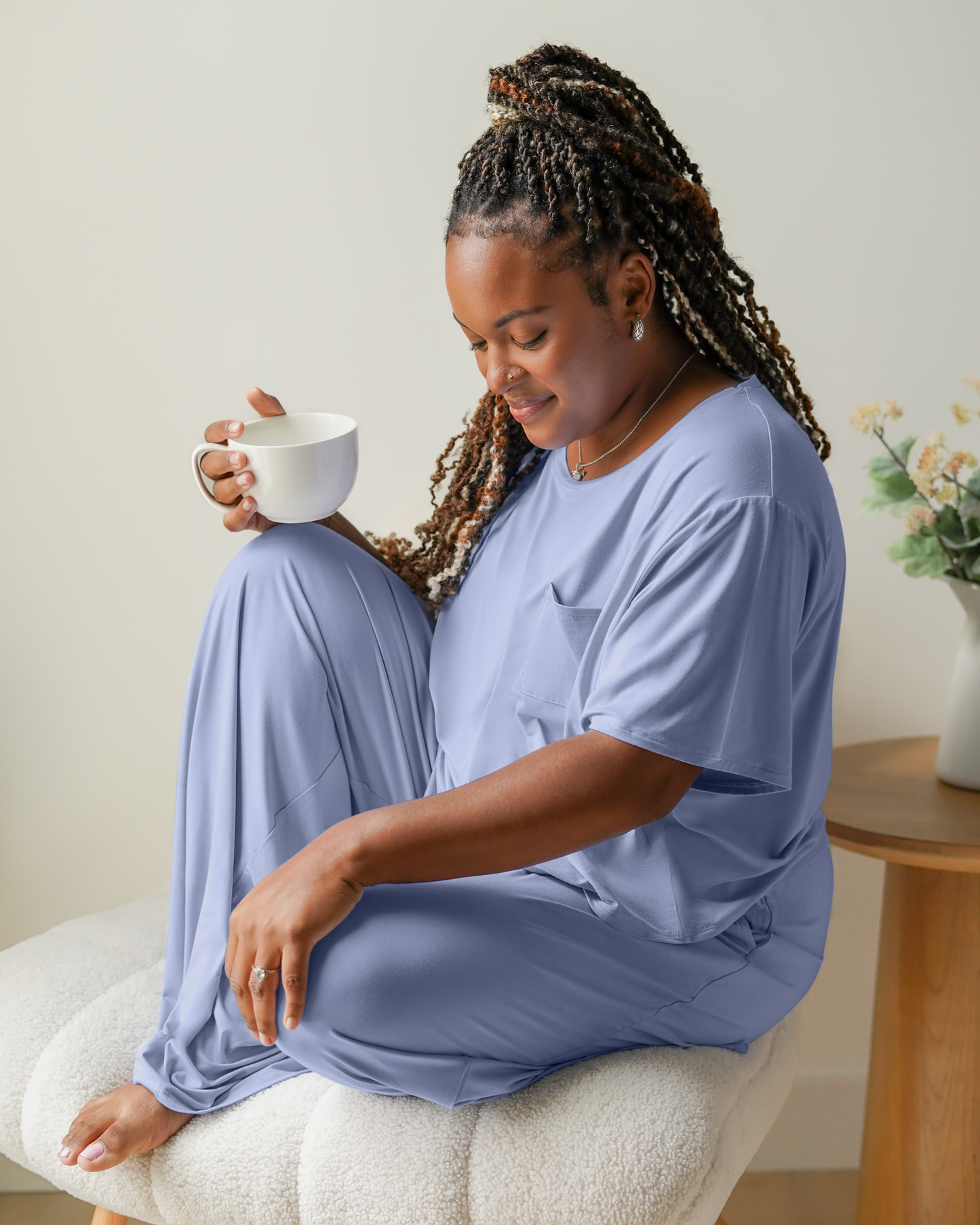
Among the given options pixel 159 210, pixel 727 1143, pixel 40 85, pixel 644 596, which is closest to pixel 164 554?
pixel 159 210

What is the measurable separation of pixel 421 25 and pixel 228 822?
3.17 feet

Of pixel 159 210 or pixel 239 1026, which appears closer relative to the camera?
pixel 239 1026

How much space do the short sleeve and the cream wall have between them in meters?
0.66

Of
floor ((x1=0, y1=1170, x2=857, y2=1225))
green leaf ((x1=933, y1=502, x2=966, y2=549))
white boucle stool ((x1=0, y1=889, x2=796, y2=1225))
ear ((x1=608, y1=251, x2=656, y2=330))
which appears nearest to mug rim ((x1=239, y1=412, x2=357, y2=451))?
ear ((x1=608, y1=251, x2=656, y2=330))

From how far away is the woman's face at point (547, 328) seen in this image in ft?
2.61

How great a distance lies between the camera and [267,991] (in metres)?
0.74

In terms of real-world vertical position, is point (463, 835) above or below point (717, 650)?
below

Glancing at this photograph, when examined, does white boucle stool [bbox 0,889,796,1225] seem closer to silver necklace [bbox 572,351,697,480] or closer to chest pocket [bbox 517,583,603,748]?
chest pocket [bbox 517,583,603,748]

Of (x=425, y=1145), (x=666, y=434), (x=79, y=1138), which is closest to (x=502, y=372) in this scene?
(x=666, y=434)

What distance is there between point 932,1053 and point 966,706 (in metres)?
0.37

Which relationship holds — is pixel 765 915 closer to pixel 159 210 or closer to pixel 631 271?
pixel 631 271

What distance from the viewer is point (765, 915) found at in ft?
2.94

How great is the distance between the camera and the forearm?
729mm

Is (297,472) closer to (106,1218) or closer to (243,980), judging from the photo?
(243,980)
